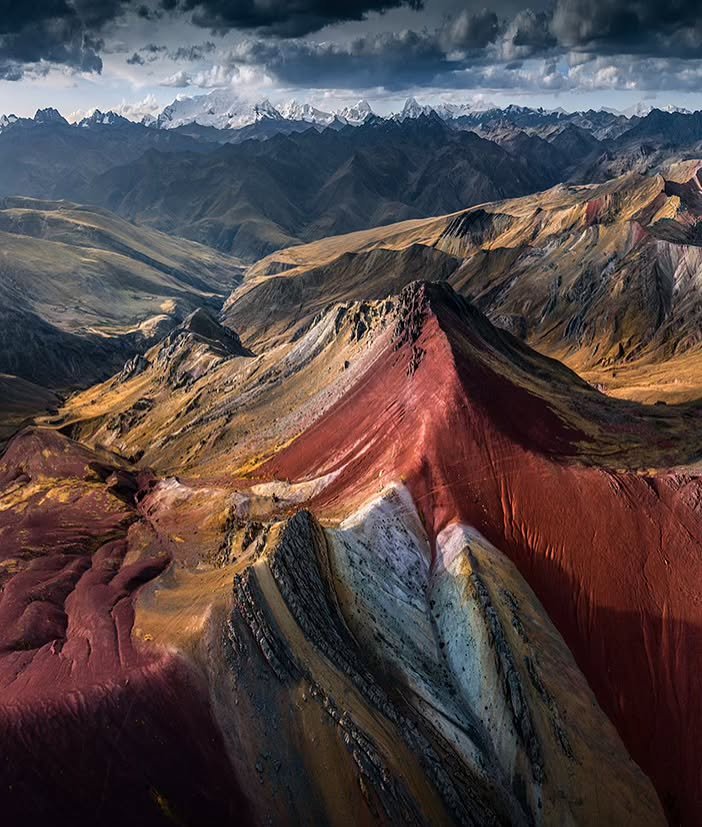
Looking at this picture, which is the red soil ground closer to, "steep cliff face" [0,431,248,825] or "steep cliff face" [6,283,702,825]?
"steep cliff face" [6,283,702,825]

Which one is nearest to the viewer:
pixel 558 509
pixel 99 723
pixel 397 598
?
pixel 99 723

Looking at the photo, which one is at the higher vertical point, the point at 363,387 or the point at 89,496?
the point at 363,387

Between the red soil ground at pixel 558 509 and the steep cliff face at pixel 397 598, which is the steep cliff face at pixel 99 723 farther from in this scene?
the red soil ground at pixel 558 509

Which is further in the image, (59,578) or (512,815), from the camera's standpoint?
(59,578)

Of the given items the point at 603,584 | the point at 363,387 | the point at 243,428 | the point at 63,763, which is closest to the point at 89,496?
the point at 243,428

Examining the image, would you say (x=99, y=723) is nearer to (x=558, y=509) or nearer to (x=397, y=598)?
(x=397, y=598)

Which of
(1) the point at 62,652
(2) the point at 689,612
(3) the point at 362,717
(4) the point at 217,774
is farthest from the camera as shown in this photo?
(2) the point at 689,612

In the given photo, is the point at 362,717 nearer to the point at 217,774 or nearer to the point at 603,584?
the point at 217,774

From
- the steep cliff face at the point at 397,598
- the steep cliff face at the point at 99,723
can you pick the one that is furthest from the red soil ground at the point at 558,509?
the steep cliff face at the point at 99,723

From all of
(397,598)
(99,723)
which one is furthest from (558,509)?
(99,723)
